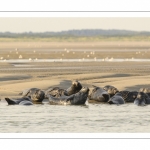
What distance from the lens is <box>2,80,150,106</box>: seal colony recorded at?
20.6 meters

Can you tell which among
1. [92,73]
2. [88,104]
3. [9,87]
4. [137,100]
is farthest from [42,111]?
[92,73]

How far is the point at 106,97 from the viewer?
830 inches

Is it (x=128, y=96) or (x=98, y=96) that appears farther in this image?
(x=128, y=96)

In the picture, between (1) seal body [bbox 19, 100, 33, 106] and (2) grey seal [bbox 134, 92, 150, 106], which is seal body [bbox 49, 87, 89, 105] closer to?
(1) seal body [bbox 19, 100, 33, 106]

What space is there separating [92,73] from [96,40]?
4671cm

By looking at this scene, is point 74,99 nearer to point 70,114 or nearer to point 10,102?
point 70,114

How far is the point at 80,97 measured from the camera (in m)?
20.6

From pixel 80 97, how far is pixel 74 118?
265 cm

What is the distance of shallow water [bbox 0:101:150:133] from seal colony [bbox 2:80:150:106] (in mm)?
307

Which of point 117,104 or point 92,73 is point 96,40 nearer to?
point 92,73

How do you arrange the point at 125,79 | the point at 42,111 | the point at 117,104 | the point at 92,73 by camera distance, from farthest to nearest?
the point at 92,73 < the point at 125,79 < the point at 117,104 < the point at 42,111

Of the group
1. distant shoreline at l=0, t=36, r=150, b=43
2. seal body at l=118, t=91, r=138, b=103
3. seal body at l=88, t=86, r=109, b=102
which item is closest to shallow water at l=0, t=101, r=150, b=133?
seal body at l=88, t=86, r=109, b=102

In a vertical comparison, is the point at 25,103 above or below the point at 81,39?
below

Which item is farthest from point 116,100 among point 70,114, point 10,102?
point 10,102
